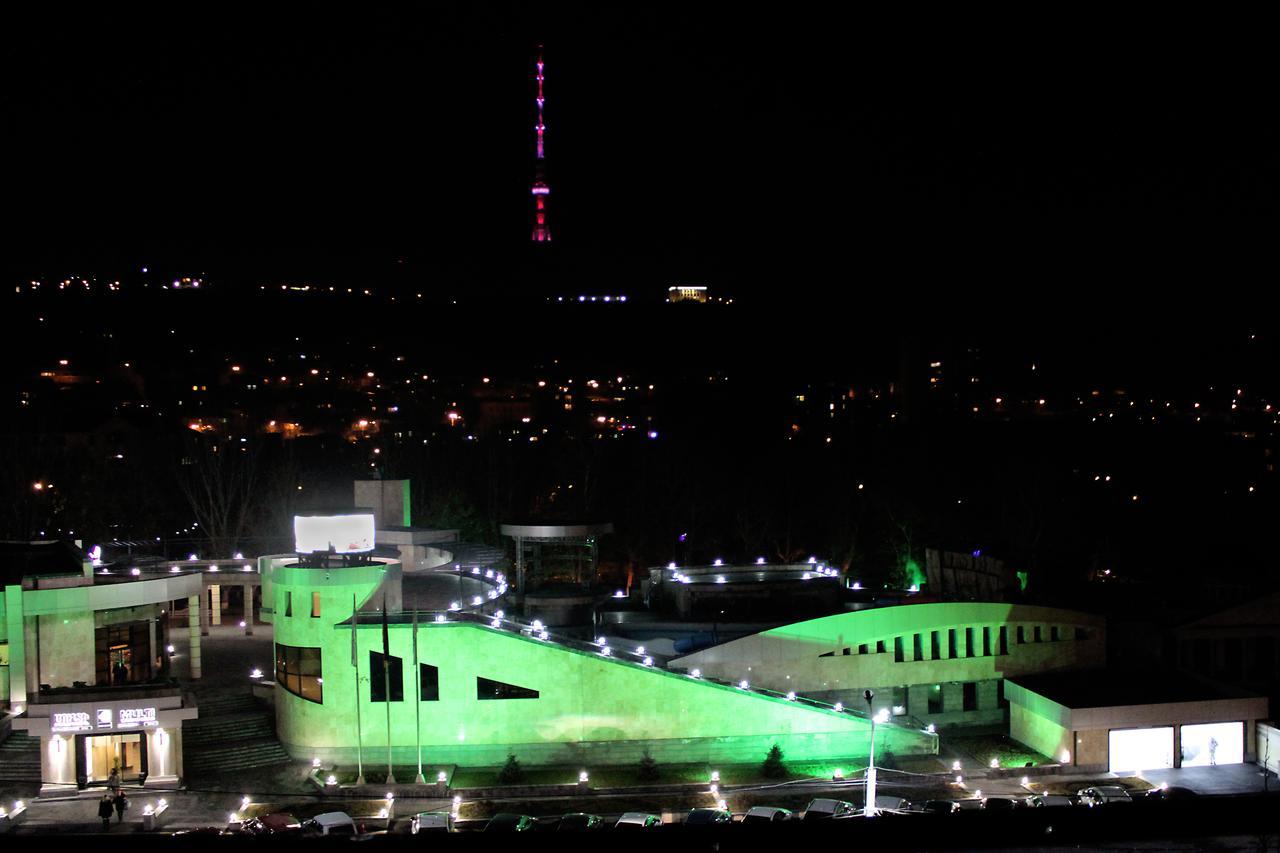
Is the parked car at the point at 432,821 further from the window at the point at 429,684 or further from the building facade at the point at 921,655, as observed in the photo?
the building facade at the point at 921,655

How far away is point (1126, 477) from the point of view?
6994 centimetres

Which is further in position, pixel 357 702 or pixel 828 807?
pixel 357 702

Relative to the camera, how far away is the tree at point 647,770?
1025 inches

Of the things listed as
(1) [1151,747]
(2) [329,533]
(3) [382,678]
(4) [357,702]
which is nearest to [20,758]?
(4) [357,702]

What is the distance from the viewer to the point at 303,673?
88.5 feet

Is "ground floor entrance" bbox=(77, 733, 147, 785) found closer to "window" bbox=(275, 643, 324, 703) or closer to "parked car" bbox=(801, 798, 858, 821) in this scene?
"window" bbox=(275, 643, 324, 703)

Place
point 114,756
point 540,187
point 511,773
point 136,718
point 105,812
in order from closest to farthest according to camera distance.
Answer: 1. point 105,812
2. point 136,718
3. point 114,756
4. point 511,773
5. point 540,187

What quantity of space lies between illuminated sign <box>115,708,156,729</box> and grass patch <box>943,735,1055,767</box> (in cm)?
1990

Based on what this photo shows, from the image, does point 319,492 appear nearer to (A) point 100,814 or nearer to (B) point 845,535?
(B) point 845,535

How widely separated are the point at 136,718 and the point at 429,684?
265 inches

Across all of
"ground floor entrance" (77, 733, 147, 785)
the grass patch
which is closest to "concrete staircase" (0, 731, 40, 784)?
"ground floor entrance" (77, 733, 147, 785)

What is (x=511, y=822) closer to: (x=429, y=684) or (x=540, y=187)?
(x=429, y=684)

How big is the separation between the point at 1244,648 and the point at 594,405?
82.0 metres

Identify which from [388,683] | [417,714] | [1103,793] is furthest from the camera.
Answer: [417,714]
